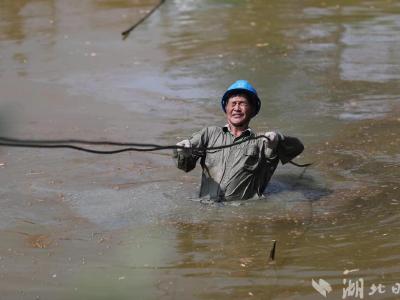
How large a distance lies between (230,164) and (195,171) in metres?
1.08

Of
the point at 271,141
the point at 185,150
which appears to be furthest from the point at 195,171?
the point at 271,141

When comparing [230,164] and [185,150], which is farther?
[230,164]

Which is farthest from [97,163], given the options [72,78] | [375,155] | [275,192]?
[72,78]

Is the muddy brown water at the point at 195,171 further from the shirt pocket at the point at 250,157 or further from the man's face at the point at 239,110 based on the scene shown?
the man's face at the point at 239,110

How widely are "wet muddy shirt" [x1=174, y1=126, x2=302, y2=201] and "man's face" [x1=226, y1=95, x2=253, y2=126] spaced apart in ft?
0.35

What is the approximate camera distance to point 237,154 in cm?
638

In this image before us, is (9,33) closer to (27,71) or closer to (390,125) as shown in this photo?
(27,71)

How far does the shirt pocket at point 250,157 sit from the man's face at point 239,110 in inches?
8.7

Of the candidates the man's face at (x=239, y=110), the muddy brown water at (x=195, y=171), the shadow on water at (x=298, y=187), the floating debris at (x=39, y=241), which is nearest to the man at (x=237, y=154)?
the man's face at (x=239, y=110)

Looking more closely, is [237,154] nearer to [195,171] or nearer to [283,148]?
[283,148]

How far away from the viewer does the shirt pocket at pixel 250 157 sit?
634 centimetres

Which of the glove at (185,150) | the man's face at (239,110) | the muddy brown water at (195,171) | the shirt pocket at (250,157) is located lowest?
the muddy brown water at (195,171)

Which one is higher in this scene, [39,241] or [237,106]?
[237,106]

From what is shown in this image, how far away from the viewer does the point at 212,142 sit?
641 centimetres
